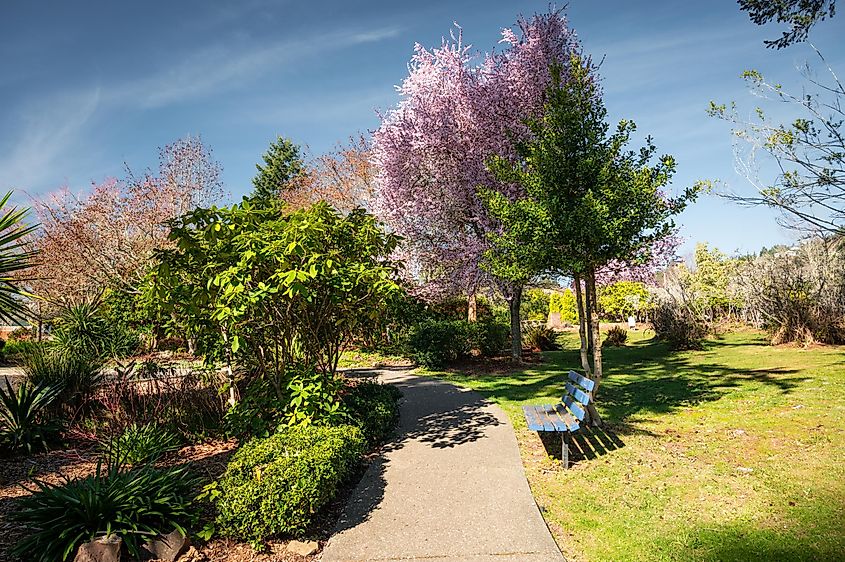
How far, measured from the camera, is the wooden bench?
18.5 feet

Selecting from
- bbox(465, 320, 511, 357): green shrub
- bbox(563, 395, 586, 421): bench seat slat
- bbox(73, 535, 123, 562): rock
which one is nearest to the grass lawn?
bbox(563, 395, 586, 421): bench seat slat

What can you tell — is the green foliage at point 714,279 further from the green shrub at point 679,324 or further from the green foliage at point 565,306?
the green foliage at point 565,306

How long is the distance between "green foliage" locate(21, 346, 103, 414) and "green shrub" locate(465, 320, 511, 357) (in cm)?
954

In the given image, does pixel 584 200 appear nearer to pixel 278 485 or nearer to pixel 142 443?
pixel 278 485

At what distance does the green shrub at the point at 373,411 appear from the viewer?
22.2 ft

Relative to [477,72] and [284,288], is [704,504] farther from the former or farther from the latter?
[477,72]

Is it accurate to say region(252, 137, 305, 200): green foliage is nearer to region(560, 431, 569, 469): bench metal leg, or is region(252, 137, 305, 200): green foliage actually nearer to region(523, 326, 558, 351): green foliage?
region(523, 326, 558, 351): green foliage

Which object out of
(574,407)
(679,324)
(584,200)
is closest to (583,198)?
(584,200)

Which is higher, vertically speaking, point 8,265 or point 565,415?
point 8,265

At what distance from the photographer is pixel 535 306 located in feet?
94.4

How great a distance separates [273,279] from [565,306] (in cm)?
2812

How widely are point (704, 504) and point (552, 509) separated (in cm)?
135

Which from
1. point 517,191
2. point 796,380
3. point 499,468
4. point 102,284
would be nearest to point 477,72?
point 517,191

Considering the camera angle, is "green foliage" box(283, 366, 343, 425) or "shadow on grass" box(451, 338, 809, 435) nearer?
"green foliage" box(283, 366, 343, 425)
